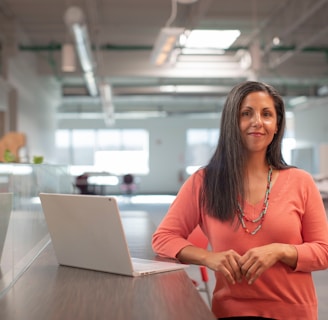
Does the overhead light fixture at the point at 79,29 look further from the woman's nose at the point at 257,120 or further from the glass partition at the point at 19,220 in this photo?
the woman's nose at the point at 257,120

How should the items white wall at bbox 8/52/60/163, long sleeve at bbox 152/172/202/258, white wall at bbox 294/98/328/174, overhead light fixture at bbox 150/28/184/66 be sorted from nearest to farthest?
1. long sleeve at bbox 152/172/202/258
2. overhead light fixture at bbox 150/28/184/66
3. white wall at bbox 8/52/60/163
4. white wall at bbox 294/98/328/174

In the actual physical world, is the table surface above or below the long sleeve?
below

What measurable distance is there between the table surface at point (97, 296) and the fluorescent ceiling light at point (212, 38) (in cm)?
530

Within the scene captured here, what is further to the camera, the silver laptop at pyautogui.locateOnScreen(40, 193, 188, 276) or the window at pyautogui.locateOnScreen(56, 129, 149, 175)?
the window at pyautogui.locateOnScreen(56, 129, 149, 175)

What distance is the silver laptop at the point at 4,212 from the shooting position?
5.34 feet

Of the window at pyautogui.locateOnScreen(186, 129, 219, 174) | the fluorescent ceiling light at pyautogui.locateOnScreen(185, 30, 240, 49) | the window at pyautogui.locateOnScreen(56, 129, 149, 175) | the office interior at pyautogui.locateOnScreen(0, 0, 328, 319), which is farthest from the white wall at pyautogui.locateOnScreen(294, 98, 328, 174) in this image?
the fluorescent ceiling light at pyautogui.locateOnScreen(185, 30, 240, 49)

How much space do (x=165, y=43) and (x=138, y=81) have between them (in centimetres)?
848

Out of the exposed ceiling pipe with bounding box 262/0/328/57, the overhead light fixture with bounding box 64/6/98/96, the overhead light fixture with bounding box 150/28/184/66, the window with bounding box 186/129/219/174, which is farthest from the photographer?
the window with bounding box 186/129/219/174

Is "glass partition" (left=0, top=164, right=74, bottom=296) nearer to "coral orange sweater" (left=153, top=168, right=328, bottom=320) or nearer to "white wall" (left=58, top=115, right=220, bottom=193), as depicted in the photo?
"coral orange sweater" (left=153, top=168, right=328, bottom=320)

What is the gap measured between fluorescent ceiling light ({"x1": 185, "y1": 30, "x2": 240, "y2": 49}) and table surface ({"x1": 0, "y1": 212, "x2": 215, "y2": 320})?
5.30m

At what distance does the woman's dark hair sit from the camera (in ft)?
5.69

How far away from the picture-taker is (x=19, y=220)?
1.83 metres

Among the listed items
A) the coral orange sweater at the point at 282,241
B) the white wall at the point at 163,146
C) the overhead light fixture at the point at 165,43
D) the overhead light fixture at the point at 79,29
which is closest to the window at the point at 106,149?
the white wall at the point at 163,146

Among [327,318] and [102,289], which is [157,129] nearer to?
[327,318]
